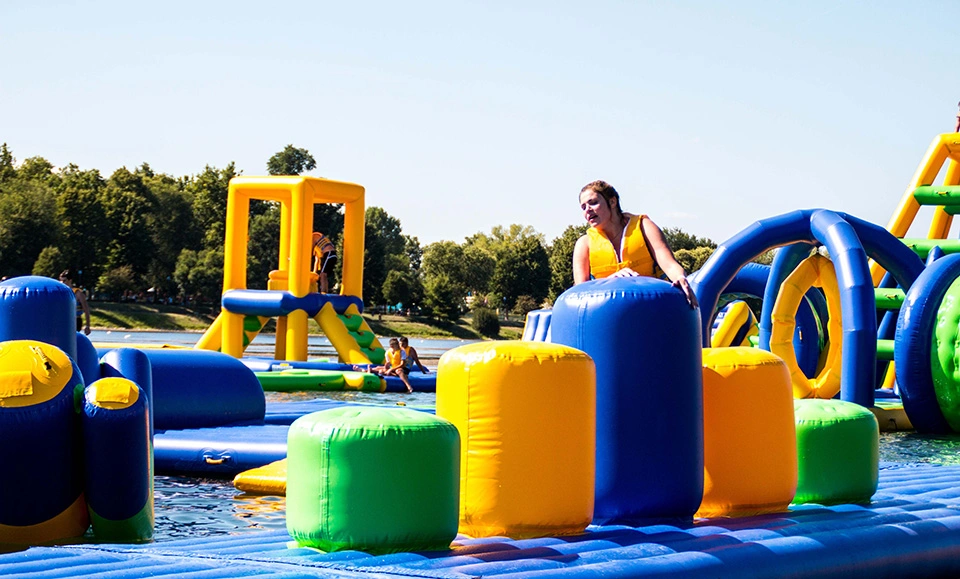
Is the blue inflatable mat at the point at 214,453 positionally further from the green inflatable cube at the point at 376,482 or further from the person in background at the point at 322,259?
the person in background at the point at 322,259

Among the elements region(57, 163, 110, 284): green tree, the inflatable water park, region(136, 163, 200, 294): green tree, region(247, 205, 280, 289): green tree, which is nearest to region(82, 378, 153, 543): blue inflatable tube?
the inflatable water park

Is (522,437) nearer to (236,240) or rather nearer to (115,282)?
(236,240)

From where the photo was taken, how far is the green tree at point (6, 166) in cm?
5180

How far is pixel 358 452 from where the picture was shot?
331 centimetres

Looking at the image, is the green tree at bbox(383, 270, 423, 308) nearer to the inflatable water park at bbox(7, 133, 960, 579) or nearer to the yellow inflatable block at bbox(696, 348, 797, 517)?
the inflatable water park at bbox(7, 133, 960, 579)

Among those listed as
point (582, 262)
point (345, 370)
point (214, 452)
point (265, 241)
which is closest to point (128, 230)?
point (265, 241)

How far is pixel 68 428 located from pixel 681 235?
6094 cm

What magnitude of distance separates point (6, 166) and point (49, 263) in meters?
12.8

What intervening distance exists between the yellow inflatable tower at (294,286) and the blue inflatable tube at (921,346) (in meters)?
8.67

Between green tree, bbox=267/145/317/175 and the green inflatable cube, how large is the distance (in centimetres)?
4956

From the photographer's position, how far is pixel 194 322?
41.8 m

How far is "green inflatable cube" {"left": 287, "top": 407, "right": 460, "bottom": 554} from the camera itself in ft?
10.9

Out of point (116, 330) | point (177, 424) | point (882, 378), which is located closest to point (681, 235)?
point (116, 330)

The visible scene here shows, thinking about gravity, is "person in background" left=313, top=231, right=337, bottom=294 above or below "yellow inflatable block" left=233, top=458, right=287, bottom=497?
above
